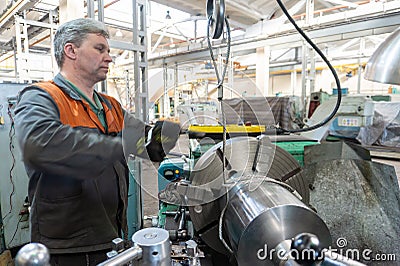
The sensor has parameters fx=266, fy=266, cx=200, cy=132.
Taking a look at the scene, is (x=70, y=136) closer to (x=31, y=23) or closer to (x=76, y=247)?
(x=76, y=247)

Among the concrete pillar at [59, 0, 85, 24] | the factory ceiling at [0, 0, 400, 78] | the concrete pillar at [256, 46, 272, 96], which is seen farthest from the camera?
the concrete pillar at [256, 46, 272, 96]

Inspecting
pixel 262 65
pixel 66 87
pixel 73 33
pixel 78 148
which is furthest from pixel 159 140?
pixel 262 65

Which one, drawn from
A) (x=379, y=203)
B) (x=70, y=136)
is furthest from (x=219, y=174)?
(x=379, y=203)

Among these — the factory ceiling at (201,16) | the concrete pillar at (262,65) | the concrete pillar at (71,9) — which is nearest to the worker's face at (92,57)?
the concrete pillar at (71,9)

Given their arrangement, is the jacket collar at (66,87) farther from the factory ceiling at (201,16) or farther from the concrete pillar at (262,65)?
the concrete pillar at (262,65)

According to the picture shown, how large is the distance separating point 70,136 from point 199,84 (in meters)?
0.36

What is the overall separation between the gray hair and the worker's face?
2cm

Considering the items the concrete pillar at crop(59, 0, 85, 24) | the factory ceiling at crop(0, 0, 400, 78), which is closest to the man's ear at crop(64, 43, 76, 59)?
the concrete pillar at crop(59, 0, 85, 24)

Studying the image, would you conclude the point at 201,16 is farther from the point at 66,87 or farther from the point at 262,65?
the point at 66,87

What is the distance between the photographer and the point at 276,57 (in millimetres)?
7023

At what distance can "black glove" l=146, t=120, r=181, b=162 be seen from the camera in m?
0.71

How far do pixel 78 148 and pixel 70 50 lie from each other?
420mm

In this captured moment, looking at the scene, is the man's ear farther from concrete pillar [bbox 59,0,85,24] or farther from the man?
concrete pillar [bbox 59,0,85,24]

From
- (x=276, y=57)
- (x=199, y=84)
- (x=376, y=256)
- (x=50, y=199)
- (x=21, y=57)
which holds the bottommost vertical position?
(x=376, y=256)
